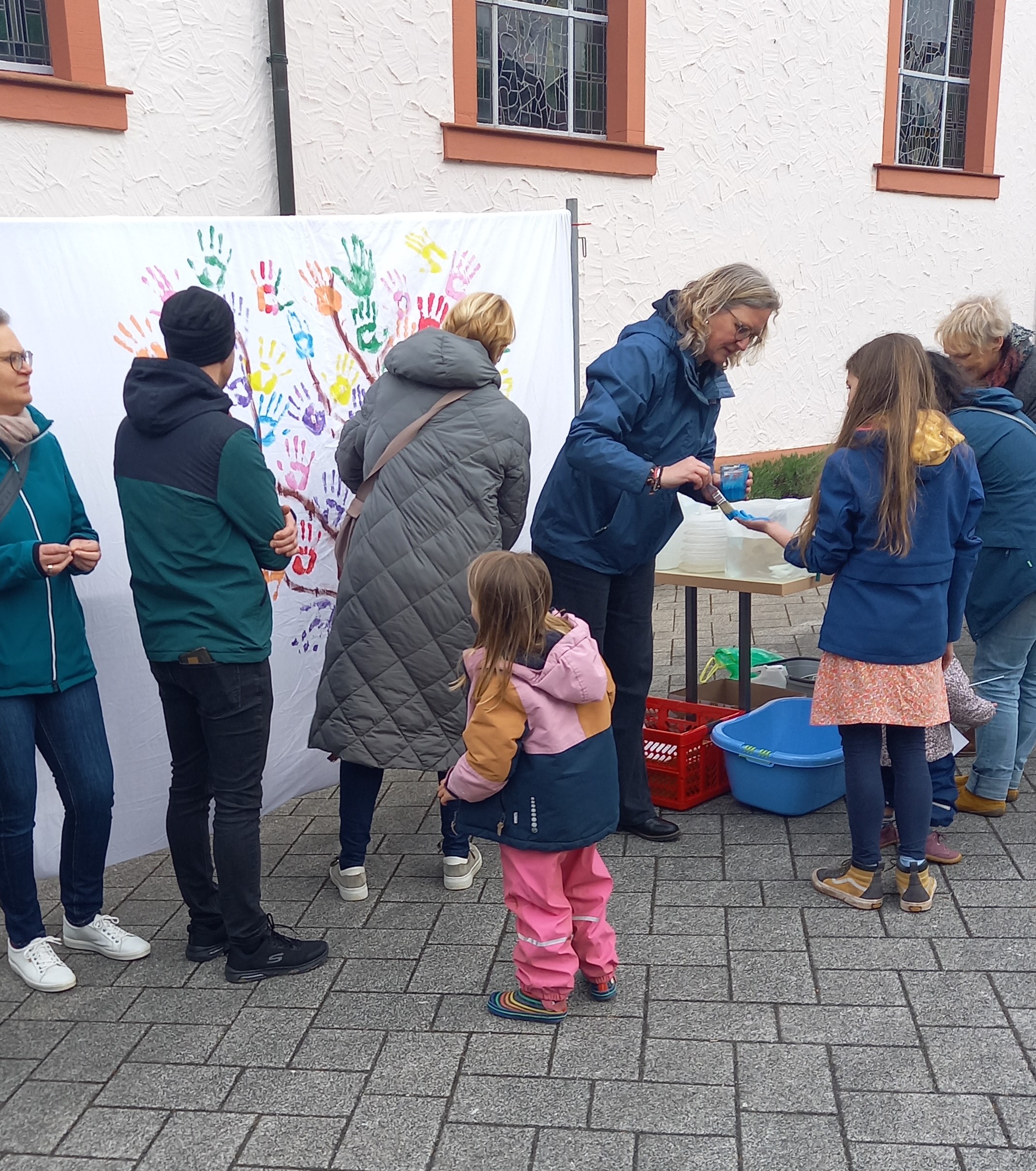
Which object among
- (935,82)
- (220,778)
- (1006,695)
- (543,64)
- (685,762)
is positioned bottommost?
(685,762)

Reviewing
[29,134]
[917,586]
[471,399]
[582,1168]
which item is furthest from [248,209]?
[582,1168]

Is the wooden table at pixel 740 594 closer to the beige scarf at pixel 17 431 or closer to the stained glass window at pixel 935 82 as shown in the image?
the beige scarf at pixel 17 431

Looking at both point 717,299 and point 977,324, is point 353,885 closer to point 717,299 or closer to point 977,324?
point 717,299

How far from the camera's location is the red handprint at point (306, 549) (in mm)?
4031

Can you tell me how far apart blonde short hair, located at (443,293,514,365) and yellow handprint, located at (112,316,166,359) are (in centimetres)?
85

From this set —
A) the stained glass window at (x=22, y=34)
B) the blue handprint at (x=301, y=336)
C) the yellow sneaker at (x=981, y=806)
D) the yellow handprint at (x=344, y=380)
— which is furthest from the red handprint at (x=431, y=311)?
the stained glass window at (x=22, y=34)

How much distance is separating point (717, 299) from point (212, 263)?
59.9 inches

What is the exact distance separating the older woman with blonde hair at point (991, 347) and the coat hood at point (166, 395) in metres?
2.40

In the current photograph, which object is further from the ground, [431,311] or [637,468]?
[431,311]

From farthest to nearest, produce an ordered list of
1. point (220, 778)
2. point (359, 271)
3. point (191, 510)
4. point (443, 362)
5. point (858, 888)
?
point (359, 271), point (858, 888), point (443, 362), point (220, 778), point (191, 510)

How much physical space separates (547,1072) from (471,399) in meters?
1.79

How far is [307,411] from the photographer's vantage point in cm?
399

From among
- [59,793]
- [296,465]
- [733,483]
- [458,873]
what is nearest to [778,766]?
[733,483]

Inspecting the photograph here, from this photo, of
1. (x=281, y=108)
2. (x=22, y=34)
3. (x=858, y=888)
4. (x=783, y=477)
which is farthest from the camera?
(x=783, y=477)
